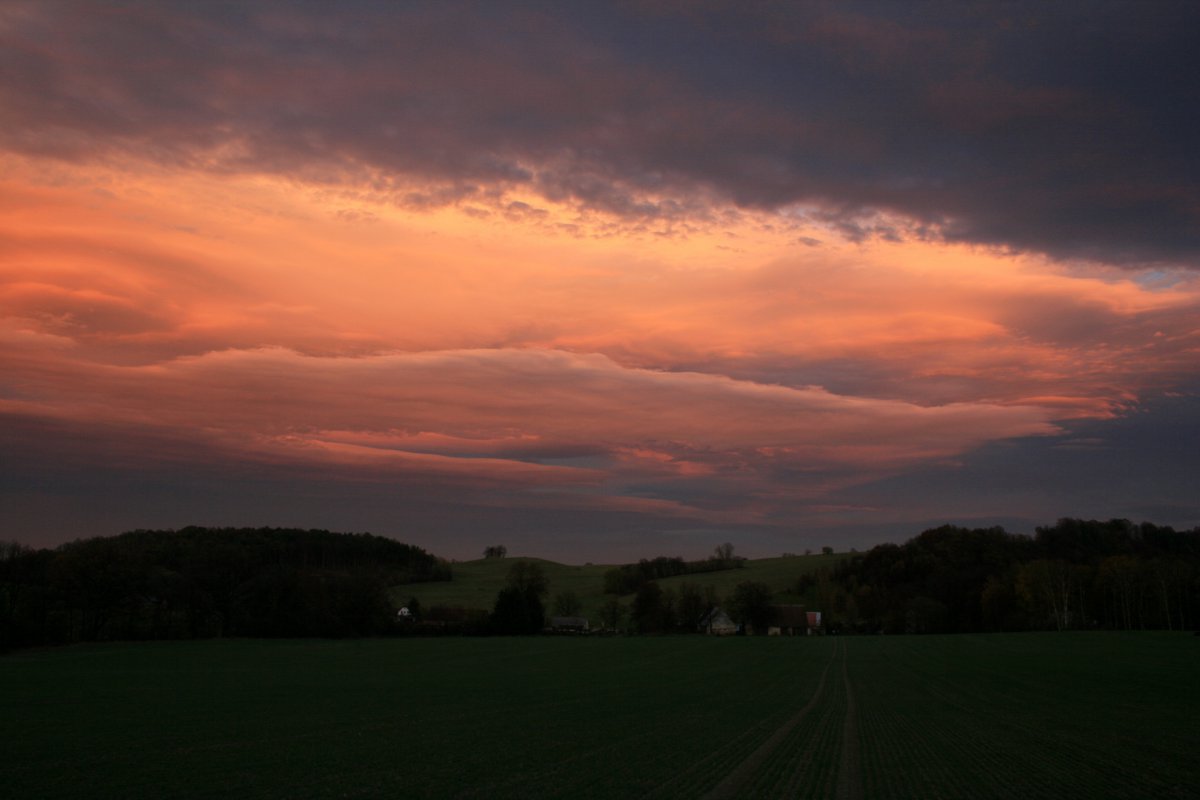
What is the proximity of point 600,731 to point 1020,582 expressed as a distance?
Answer: 116568 mm

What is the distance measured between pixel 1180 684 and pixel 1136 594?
3513 inches

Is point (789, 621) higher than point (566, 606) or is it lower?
lower

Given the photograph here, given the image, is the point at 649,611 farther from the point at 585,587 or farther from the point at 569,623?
the point at 585,587

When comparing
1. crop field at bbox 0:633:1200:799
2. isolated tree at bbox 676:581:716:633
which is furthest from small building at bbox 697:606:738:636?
crop field at bbox 0:633:1200:799

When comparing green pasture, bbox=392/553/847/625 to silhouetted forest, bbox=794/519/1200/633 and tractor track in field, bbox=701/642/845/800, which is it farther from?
tractor track in field, bbox=701/642/845/800

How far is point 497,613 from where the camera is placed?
382ft

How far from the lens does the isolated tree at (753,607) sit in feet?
450

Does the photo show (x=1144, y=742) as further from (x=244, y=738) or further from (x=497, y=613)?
(x=497, y=613)

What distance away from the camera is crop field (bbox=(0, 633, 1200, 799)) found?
16812 mm

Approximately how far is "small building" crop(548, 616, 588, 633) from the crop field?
8299 cm

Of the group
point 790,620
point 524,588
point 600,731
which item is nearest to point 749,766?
point 600,731

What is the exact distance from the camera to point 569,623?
142 metres

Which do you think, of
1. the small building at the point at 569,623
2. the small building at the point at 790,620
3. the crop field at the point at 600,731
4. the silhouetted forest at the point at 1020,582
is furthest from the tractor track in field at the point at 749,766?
the small building at the point at 790,620

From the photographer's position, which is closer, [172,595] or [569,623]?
[172,595]
